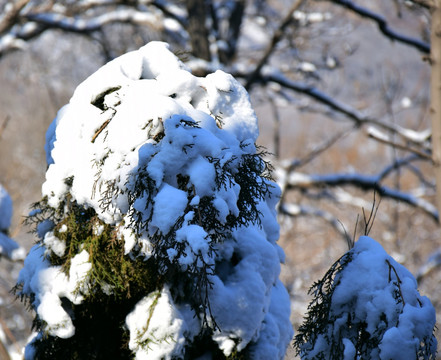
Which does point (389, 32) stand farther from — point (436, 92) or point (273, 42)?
point (273, 42)

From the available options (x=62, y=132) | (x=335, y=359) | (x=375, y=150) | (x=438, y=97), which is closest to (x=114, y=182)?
(x=62, y=132)

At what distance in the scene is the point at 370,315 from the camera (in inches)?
79.7

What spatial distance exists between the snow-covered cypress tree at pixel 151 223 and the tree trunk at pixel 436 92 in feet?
5.91

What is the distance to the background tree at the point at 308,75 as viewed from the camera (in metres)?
8.32

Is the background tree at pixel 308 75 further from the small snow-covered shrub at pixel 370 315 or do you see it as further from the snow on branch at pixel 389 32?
the small snow-covered shrub at pixel 370 315

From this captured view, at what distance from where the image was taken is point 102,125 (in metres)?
1.96

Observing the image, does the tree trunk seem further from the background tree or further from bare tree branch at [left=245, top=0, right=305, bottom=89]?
bare tree branch at [left=245, top=0, right=305, bottom=89]

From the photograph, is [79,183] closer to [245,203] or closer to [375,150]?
[245,203]

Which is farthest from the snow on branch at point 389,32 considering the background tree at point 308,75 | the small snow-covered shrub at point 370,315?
the small snow-covered shrub at point 370,315

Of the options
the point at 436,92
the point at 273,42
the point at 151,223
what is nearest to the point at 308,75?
the point at 273,42

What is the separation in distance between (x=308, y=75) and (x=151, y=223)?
8.40m

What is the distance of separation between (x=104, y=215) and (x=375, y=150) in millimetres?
19808

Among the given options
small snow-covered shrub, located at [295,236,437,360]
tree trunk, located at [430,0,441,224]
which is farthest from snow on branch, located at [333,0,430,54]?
small snow-covered shrub, located at [295,236,437,360]

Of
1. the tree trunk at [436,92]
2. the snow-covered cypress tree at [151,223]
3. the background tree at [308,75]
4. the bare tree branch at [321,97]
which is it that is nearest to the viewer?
the snow-covered cypress tree at [151,223]
